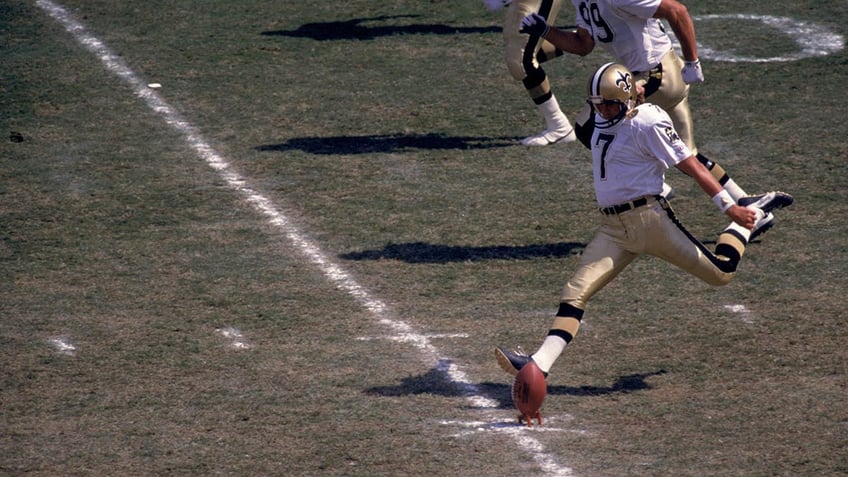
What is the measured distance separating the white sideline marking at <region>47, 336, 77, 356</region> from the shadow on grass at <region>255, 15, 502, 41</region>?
7.30 meters

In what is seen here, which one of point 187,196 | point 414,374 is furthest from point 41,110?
point 414,374

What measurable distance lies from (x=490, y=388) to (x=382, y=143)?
4669mm

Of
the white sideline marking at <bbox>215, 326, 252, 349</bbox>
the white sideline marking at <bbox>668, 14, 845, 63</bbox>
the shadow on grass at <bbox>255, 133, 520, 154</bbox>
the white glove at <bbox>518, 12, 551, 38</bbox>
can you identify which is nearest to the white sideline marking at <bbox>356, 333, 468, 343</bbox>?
the white sideline marking at <bbox>215, 326, 252, 349</bbox>

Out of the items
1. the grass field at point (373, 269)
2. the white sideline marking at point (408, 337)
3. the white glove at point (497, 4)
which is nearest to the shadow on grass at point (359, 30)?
the grass field at point (373, 269)

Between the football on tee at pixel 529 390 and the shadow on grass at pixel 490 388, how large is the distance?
15.2 inches

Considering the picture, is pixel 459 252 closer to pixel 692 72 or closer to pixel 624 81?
pixel 692 72

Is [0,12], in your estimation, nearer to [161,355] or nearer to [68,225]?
[68,225]

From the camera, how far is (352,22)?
1517 centimetres

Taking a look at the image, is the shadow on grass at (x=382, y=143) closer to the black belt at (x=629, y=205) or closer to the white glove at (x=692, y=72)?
the white glove at (x=692, y=72)

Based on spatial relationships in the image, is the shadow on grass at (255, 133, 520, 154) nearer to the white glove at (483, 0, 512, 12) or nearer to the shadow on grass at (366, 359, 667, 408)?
the white glove at (483, 0, 512, 12)

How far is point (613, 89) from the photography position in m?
6.97

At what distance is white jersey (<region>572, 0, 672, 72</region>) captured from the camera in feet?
29.6

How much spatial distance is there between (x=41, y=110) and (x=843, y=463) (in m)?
8.64

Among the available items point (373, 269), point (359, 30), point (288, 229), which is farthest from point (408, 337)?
point (359, 30)
